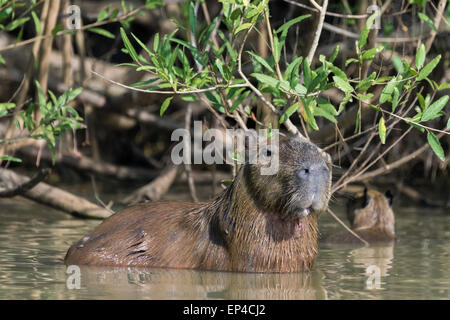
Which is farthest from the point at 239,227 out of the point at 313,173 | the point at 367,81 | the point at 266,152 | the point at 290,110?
the point at 367,81

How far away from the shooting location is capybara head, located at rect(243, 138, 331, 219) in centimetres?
462

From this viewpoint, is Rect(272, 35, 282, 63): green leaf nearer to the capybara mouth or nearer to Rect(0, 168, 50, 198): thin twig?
the capybara mouth

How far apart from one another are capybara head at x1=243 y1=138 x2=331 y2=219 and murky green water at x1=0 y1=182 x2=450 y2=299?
37 cm

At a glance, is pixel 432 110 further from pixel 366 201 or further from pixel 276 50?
pixel 366 201

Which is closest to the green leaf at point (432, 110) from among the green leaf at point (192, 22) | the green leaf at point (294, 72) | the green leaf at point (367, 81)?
the green leaf at point (367, 81)

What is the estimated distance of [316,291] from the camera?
443 cm

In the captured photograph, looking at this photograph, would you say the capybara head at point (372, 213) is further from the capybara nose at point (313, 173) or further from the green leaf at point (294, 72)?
the green leaf at point (294, 72)

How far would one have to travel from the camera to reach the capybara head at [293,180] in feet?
15.2

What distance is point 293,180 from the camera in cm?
465

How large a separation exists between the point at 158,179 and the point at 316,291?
3.80m

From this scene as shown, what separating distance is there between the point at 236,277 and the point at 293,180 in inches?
22.2

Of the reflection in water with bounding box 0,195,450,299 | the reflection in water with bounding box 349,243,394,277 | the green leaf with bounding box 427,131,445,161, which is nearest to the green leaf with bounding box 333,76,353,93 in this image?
the green leaf with bounding box 427,131,445,161
